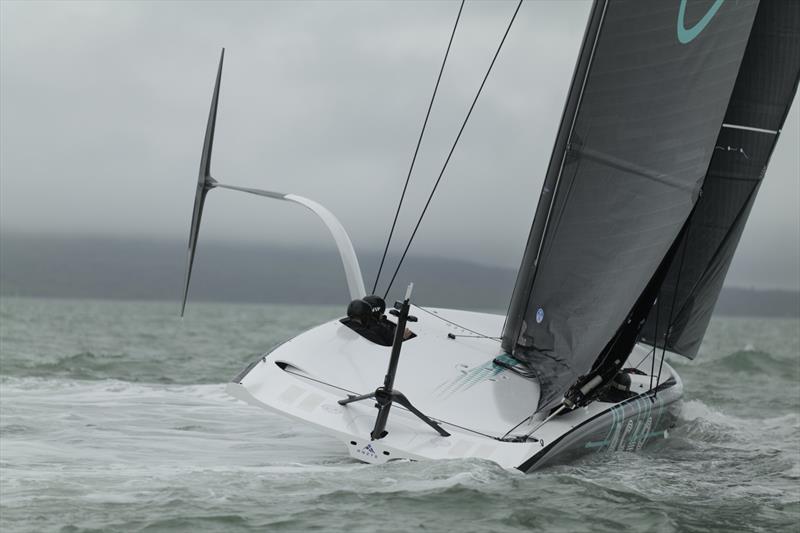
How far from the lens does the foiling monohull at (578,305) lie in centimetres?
489

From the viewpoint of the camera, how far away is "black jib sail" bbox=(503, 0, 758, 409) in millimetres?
5070

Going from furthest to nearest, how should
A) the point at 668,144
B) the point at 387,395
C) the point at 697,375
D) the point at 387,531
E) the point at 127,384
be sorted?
the point at 697,375, the point at 127,384, the point at 668,144, the point at 387,395, the point at 387,531

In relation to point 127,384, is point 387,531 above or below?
above

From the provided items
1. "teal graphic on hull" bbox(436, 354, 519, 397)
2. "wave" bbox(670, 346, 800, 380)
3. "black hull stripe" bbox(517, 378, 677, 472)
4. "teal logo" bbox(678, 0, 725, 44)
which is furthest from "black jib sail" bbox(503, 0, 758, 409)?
"wave" bbox(670, 346, 800, 380)

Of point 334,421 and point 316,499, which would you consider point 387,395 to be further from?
point 316,499

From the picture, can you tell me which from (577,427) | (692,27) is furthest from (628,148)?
(577,427)

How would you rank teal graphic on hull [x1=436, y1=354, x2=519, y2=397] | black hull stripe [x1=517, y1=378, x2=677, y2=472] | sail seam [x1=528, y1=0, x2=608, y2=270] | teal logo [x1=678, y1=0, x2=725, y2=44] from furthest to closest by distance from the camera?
1. teal graphic on hull [x1=436, y1=354, x2=519, y2=397]
2. sail seam [x1=528, y1=0, x2=608, y2=270]
3. teal logo [x1=678, y1=0, x2=725, y2=44]
4. black hull stripe [x1=517, y1=378, x2=677, y2=472]

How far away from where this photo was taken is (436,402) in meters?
5.19

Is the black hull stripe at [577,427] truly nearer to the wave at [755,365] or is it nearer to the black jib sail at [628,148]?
the black jib sail at [628,148]

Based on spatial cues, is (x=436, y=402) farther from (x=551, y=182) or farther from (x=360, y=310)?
(x=551, y=182)

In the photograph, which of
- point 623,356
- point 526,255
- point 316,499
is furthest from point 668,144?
point 316,499

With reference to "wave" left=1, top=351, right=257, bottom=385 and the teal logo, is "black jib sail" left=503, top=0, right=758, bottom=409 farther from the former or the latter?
"wave" left=1, top=351, right=257, bottom=385

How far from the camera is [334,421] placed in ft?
15.9

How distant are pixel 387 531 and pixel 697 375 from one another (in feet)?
34.8
